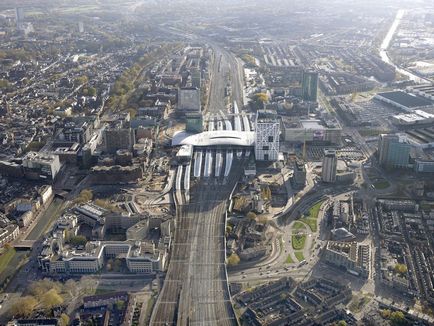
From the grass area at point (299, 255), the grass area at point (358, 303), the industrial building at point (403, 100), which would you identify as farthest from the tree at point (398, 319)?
the industrial building at point (403, 100)

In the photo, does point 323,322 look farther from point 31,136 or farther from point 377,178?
point 31,136

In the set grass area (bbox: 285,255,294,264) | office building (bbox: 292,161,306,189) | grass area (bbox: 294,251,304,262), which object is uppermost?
office building (bbox: 292,161,306,189)

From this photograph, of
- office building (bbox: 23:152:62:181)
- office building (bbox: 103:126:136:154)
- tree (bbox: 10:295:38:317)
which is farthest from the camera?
office building (bbox: 103:126:136:154)

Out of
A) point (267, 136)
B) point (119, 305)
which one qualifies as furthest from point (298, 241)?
point (267, 136)

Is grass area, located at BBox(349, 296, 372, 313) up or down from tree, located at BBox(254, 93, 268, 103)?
down

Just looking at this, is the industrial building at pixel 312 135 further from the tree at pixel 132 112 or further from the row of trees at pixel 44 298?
the row of trees at pixel 44 298

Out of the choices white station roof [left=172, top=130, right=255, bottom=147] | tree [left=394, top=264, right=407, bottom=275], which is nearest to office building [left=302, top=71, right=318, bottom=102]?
white station roof [left=172, top=130, right=255, bottom=147]

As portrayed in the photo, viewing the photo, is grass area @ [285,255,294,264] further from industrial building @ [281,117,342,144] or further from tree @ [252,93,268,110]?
tree @ [252,93,268,110]
